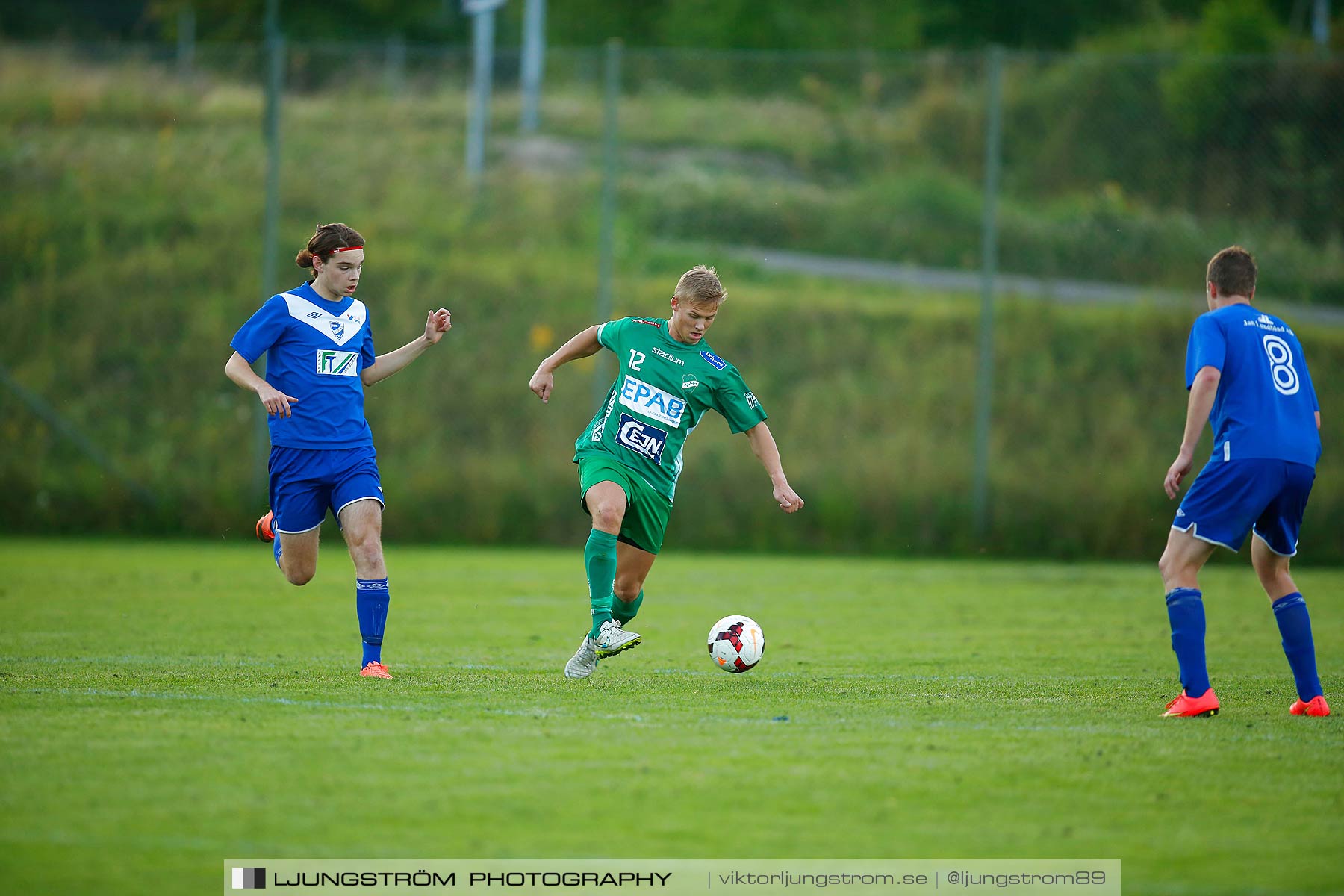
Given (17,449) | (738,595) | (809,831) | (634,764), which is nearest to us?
(809,831)

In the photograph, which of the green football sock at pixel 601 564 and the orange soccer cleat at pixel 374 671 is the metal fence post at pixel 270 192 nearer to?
the orange soccer cleat at pixel 374 671

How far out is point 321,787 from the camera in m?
4.25

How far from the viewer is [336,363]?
693cm

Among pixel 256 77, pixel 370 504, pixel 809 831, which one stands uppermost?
pixel 256 77

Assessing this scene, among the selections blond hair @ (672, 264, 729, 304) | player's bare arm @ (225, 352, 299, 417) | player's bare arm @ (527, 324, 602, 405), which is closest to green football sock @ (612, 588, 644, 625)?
player's bare arm @ (527, 324, 602, 405)

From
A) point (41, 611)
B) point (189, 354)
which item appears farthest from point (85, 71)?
point (41, 611)

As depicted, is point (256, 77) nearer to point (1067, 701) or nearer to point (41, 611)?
point (41, 611)

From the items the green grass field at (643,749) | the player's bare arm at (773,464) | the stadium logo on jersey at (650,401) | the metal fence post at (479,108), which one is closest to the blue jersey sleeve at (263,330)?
the green grass field at (643,749)

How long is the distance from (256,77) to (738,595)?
981 centimetres

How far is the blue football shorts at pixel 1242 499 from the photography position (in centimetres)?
573

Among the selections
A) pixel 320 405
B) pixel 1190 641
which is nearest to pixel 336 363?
pixel 320 405

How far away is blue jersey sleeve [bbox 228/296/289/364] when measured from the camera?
22.1 feet

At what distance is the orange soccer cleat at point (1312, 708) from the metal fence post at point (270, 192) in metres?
11.4

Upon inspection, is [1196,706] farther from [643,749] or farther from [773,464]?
[643,749]
